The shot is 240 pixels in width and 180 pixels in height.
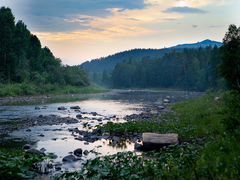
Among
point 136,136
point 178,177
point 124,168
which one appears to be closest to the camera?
point 178,177

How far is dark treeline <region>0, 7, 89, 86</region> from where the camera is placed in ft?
288

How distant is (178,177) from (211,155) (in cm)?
272

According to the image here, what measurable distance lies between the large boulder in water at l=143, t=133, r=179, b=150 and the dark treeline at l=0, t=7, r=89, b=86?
67.3 m

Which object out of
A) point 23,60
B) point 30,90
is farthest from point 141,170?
point 23,60

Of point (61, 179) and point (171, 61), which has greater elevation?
point (171, 61)

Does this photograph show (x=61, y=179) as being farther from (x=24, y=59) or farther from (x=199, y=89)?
(x=199, y=89)

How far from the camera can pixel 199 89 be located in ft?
516

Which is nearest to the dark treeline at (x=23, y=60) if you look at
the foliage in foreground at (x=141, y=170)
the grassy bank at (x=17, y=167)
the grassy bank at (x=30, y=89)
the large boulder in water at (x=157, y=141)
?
the grassy bank at (x=30, y=89)

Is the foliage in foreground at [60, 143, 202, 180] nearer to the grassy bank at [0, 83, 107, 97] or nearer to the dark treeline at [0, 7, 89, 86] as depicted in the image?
the grassy bank at [0, 83, 107, 97]

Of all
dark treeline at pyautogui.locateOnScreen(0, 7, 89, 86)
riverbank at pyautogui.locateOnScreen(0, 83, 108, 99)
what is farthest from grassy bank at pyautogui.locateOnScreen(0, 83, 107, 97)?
dark treeline at pyautogui.locateOnScreen(0, 7, 89, 86)

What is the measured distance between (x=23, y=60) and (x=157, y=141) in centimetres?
7999

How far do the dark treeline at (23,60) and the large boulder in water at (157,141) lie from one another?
67.3 meters

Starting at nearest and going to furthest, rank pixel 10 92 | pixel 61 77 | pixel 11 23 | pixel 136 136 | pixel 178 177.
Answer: pixel 178 177 → pixel 136 136 → pixel 10 92 → pixel 11 23 → pixel 61 77

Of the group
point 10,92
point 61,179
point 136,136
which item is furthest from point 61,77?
point 61,179
